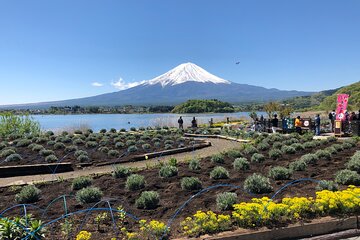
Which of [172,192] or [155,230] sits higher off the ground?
[155,230]

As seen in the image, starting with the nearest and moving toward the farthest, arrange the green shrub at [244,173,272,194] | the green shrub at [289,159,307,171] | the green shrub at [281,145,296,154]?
1. the green shrub at [244,173,272,194]
2. the green shrub at [289,159,307,171]
3. the green shrub at [281,145,296,154]

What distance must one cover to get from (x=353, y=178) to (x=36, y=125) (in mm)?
23281

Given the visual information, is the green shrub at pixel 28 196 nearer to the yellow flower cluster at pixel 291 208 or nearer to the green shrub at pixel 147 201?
the green shrub at pixel 147 201

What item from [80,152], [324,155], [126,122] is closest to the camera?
[324,155]

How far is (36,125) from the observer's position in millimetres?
26094

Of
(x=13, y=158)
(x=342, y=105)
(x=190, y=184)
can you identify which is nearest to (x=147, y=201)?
(x=190, y=184)

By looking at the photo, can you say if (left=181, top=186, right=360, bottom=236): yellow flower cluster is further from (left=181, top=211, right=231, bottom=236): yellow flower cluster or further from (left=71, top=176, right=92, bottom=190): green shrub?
(left=71, top=176, right=92, bottom=190): green shrub

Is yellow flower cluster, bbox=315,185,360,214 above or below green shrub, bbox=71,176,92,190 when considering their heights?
above

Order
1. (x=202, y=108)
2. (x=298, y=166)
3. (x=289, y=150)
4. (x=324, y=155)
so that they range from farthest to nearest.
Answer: (x=202, y=108)
(x=289, y=150)
(x=324, y=155)
(x=298, y=166)

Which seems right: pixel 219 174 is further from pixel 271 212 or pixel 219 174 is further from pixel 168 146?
pixel 168 146

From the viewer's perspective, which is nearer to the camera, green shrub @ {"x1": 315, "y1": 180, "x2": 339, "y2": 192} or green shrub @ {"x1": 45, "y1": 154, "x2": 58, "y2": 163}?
green shrub @ {"x1": 315, "y1": 180, "x2": 339, "y2": 192}

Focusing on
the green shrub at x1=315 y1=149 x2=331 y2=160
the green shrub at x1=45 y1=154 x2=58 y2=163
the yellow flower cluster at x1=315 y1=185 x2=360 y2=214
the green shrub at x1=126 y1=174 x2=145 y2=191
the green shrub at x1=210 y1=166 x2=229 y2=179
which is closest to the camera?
the yellow flower cluster at x1=315 y1=185 x2=360 y2=214

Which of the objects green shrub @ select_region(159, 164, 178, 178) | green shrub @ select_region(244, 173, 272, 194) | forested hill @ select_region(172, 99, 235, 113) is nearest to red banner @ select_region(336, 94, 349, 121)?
green shrub @ select_region(159, 164, 178, 178)

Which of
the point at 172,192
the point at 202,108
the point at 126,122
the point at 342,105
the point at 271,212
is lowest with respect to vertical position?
the point at 126,122
